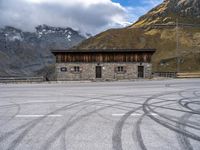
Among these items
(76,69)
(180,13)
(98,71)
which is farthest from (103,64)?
(180,13)

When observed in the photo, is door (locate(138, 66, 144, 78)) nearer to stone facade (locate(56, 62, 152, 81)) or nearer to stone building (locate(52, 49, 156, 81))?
stone building (locate(52, 49, 156, 81))

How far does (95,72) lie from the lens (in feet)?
157

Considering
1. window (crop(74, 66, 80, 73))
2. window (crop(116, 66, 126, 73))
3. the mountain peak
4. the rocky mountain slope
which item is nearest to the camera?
window (crop(116, 66, 126, 73))

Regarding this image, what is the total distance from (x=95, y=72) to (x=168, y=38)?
78.6m

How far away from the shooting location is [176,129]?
8266 millimetres

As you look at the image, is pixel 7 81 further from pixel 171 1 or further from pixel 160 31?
pixel 171 1

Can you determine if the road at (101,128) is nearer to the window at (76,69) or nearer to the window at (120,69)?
the window at (120,69)

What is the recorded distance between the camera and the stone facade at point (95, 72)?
47156 mm

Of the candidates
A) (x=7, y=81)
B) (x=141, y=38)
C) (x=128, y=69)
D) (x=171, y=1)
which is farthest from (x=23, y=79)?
(x=171, y=1)

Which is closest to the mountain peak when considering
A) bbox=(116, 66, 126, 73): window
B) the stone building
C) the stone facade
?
the stone building

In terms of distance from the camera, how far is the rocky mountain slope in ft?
313

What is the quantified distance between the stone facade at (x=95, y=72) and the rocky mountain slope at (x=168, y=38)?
126 ft

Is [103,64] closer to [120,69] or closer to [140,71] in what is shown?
[120,69]

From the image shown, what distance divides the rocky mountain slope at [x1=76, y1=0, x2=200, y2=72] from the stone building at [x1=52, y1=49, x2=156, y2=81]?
123 feet
